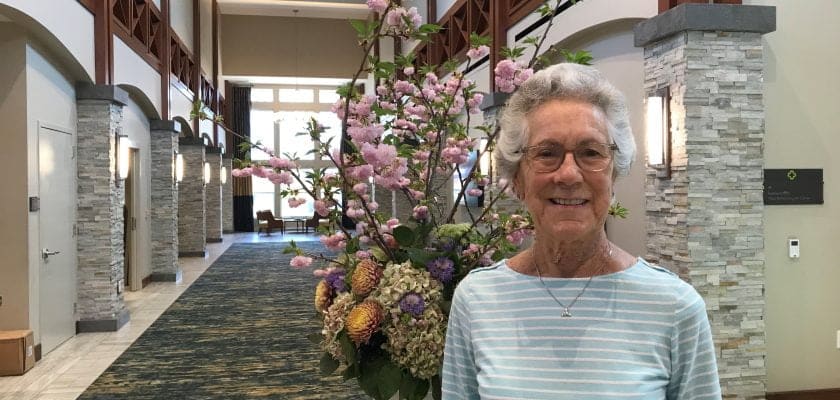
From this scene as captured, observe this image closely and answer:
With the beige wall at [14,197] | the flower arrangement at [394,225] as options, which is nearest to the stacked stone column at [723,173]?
the flower arrangement at [394,225]

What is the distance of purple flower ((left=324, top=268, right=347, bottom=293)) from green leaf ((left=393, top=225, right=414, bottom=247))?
0.22m

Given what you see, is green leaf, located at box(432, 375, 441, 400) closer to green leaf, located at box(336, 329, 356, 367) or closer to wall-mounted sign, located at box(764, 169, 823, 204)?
green leaf, located at box(336, 329, 356, 367)

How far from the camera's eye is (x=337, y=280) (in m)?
1.81

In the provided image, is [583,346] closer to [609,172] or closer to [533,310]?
[533,310]

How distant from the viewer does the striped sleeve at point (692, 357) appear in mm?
1134

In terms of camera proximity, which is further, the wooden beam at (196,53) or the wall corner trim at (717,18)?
the wooden beam at (196,53)

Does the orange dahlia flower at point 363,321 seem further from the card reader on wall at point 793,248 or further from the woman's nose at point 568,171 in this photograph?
the card reader on wall at point 793,248

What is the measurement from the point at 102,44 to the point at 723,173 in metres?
6.60

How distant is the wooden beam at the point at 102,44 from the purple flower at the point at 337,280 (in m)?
6.16

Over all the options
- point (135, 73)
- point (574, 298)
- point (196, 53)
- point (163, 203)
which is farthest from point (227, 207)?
point (574, 298)

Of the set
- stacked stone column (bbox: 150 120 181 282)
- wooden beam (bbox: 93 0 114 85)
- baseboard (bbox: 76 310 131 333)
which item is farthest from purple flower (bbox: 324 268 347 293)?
stacked stone column (bbox: 150 120 181 282)

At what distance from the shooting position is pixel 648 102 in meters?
4.30

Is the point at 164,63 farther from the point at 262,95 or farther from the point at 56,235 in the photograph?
the point at 262,95

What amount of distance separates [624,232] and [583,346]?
182 inches
